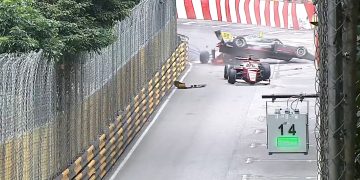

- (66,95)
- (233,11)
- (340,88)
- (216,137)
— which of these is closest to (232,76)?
(216,137)

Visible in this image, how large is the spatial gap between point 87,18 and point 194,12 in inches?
1360

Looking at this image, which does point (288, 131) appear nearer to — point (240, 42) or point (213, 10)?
point (240, 42)

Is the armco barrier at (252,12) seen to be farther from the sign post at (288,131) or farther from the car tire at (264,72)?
the sign post at (288,131)

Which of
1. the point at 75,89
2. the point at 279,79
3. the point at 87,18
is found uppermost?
the point at 87,18

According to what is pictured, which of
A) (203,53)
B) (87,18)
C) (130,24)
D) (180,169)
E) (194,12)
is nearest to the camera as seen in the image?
(87,18)

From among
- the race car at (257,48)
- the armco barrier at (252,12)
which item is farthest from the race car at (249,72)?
the armco barrier at (252,12)

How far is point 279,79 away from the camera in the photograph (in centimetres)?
4938

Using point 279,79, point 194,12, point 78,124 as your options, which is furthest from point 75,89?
point 194,12

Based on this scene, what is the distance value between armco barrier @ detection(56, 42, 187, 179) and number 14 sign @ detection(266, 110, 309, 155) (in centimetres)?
532

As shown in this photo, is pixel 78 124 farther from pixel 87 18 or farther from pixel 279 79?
pixel 279 79

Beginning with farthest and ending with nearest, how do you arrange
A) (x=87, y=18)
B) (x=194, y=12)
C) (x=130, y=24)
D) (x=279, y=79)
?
(x=194, y=12)
(x=279, y=79)
(x=130, y=24)
(x=87, y=18)

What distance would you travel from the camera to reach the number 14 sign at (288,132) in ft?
89.3

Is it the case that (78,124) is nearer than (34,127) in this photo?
No

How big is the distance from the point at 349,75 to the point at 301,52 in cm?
5058
